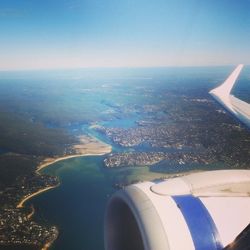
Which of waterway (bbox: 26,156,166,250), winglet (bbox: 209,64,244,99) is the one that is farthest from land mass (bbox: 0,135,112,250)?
winglet (bbox: 209,64,244,99)

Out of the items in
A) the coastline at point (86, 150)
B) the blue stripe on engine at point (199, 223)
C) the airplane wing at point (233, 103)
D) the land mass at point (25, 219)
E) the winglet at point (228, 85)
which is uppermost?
the winglet at point (228, 85)

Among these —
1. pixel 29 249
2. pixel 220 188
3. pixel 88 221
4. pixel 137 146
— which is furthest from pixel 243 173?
pixel 137 146

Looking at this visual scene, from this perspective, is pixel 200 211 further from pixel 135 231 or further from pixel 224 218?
pixel 135 231

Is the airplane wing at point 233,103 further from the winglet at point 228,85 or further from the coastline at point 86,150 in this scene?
the coastline at point 86,150

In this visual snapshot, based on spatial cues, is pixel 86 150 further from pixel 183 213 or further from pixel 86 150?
pixel 183 213

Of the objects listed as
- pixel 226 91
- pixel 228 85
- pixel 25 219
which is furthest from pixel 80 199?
pixel 228 85

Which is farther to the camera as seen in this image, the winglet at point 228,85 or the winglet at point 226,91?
the winglet at point 228,85

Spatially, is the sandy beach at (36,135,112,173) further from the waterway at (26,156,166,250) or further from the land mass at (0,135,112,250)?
the waterway at (26,156,166,250)

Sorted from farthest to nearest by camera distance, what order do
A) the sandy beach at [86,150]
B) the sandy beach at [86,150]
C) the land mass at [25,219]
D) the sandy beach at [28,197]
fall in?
the sandy beach at [86,150]
the sandy beach at [86,150]
the sandy beach at [28,197]
the land mass at [25,219]

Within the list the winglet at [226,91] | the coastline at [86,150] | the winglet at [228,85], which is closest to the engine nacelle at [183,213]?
the winglet at [226,91]
